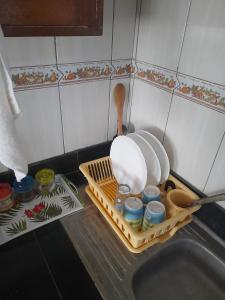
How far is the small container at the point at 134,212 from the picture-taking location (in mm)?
726

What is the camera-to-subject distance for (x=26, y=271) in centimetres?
71

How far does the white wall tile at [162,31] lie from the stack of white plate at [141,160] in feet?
0.93

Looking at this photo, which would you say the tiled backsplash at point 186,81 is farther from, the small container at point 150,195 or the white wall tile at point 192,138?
the small container at point 150,195

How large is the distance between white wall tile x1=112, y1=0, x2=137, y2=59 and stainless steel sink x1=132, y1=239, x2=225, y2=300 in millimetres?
749

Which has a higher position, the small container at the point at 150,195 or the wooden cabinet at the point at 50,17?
the wooden cabinet at the point at 50,17

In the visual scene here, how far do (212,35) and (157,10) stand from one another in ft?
0.81

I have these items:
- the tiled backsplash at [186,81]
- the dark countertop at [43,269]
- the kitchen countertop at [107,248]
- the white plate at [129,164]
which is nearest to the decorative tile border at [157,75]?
the tiled backsplash at [186,81]

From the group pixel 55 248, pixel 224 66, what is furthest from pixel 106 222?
pixel 224 66

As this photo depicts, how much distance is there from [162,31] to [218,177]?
533mm

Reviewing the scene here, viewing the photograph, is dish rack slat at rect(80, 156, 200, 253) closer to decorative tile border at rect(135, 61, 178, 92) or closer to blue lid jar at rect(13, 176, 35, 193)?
blue lid jar at rect(13, 176, 35, 193)

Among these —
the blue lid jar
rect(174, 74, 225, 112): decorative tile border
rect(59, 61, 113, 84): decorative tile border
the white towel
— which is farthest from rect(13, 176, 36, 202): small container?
rect(174, 74, 225, 112): decorative tile border

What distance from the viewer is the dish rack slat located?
28.5 inches

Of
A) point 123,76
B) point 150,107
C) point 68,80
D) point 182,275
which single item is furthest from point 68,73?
point 182,275

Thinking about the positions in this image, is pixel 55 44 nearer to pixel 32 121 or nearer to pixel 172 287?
pixel 32 121
